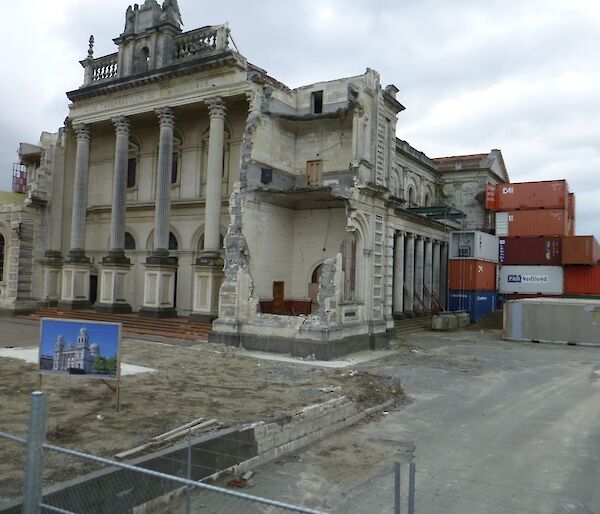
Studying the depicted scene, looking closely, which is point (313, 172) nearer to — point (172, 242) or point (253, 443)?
point (172, 242)

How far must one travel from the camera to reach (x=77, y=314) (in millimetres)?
26375

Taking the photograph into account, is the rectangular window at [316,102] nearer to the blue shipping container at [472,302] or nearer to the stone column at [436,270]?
the stone column at [436,270]

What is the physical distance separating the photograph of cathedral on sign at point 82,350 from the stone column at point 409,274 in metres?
22.9

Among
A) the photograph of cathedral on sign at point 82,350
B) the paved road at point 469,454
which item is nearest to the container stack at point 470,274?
the paved road at point 469,454

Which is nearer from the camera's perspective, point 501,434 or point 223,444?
point 223,444

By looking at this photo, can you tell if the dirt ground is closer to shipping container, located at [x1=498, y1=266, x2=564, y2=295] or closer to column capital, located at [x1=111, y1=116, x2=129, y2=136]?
column capital, located at [x1=111, y1=116, x2=129, y2=136]

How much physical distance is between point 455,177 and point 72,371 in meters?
38.5

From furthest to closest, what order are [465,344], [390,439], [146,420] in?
[465,344] → [390,439] → [146,420]

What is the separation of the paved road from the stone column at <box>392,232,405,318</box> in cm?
1302

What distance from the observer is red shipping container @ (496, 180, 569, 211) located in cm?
3681

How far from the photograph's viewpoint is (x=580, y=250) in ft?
115

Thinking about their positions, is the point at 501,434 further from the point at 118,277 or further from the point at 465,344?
the point at 118,277

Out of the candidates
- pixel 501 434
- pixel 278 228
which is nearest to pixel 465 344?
pixel 278 228

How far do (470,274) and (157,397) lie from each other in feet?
87.9
